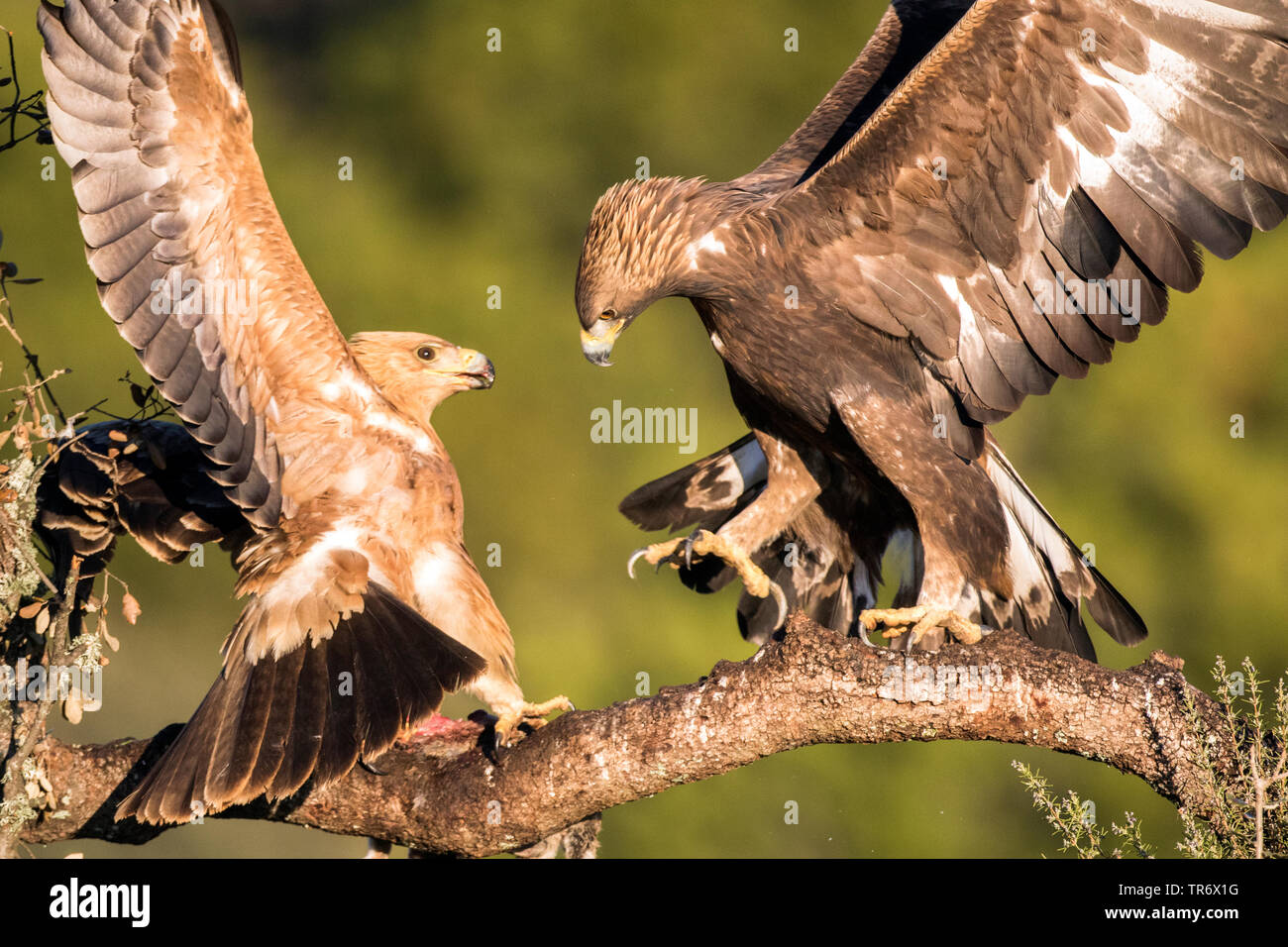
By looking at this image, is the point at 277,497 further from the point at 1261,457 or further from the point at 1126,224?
the point at 1261,457

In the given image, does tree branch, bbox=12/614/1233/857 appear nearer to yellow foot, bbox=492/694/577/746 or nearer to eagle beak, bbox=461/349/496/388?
yellow foot, bbox=492/694/577/746

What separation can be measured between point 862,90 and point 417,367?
1.97 metres

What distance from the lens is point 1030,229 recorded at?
4.25 metres

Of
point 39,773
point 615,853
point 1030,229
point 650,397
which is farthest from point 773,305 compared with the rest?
point 615,853

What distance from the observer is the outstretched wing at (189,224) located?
3922 mm

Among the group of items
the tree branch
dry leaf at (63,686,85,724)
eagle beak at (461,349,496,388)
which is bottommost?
the tree branch

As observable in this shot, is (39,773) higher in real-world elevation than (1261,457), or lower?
lower

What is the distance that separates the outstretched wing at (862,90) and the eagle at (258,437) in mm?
1553

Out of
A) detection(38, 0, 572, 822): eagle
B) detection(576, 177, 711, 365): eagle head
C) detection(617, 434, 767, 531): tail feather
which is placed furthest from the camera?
detection(617, 434, 767, 531): tail feather

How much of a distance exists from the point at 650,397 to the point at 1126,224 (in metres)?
5.36

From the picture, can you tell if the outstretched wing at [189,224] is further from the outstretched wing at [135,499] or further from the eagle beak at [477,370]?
the eagle beak at [477,370]

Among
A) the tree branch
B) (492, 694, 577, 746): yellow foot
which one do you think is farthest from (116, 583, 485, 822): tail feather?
(492, 694, 577, 746): yellow foot

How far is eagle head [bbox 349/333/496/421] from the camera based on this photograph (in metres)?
4.75
